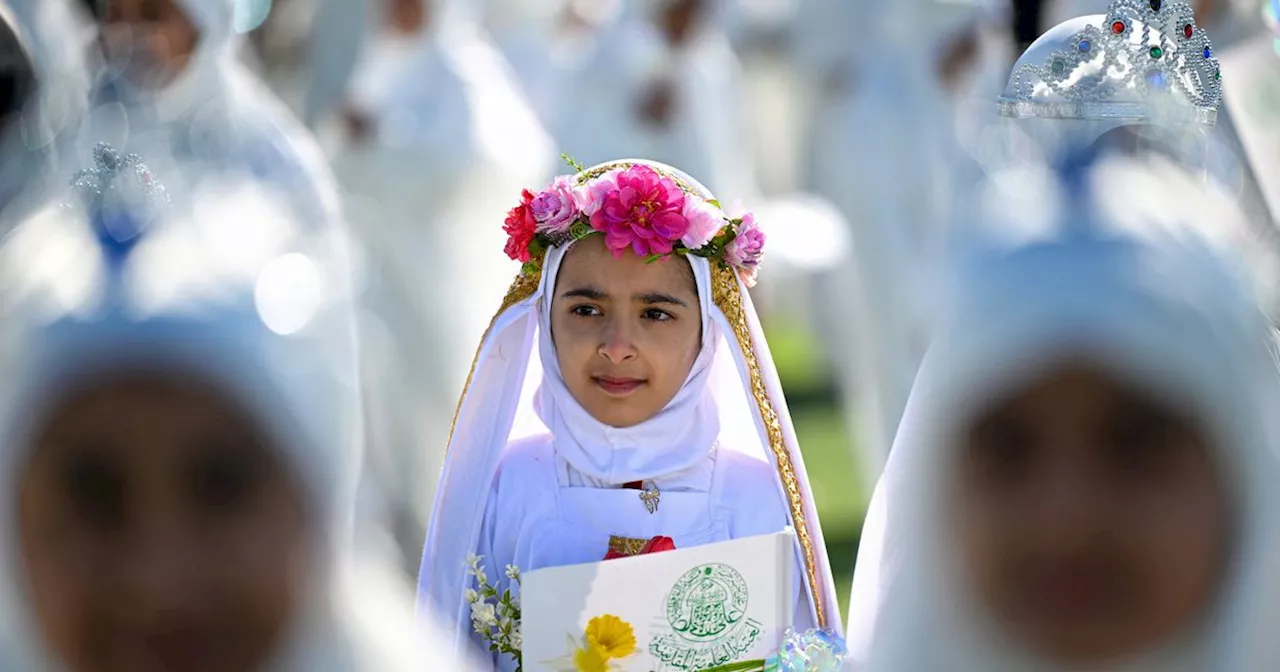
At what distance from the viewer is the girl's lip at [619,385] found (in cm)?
313

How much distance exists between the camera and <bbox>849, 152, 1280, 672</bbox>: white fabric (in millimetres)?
1491

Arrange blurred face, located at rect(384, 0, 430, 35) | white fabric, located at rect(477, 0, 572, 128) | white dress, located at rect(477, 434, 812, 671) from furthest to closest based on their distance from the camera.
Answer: white fabric, located at rect(477, 0, 572, 128) → blurred face, located at rect(384, 0, 430, 35) → white dress, located at rect(477, 434, 812, 671)

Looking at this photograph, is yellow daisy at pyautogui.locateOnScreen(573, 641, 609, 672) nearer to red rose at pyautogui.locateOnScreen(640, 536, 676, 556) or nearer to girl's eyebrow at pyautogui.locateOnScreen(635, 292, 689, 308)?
red rose at pyautogui.locateOnScreen(640, 536, 676, 556)

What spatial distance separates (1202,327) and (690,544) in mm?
1665

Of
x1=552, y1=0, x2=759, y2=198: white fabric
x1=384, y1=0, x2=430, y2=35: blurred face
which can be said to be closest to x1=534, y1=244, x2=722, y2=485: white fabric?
x1=384, y1=0, x2=430, y2=35: blurred face

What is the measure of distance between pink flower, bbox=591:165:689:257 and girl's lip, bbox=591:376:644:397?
220 millimetres

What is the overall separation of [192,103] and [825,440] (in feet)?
20.3

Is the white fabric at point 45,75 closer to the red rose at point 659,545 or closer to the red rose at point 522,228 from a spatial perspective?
the red rose at point 522,228

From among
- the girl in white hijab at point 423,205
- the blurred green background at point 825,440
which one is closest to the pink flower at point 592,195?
the blurred green background at point 825,440

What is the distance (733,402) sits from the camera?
335 centimetres

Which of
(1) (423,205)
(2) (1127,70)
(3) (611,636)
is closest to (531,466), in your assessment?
(3) (611,636)

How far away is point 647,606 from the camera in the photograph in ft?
9.05

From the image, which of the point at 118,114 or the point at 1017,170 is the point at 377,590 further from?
the point at 1017,170

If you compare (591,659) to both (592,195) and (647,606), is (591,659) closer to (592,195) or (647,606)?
(647,606)
